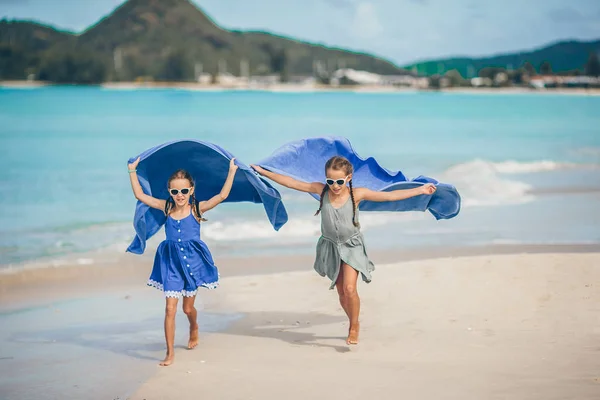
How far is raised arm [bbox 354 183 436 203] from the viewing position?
677cm

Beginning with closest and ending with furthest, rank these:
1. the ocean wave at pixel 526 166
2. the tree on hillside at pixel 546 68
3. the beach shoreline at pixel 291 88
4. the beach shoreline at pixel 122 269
→ the beach shoreline at pixel 122 269 → the ocean wave at pixel 526 166 → the beach shoreline at pixel 291 88 → the tree on hillside at pixel 546 68

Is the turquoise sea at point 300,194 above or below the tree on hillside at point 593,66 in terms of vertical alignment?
below

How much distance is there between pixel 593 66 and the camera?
12288 cm

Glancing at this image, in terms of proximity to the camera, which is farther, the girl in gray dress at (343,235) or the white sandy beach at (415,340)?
the girl in gray dress at (343,235)

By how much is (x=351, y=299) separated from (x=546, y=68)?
136m

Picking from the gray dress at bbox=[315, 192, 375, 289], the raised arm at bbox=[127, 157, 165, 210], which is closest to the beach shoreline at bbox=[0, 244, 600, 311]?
the raised arm at bbox=[127, 157, 165, 210]

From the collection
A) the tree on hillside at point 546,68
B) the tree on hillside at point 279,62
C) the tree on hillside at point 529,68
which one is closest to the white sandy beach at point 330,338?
the tree on hillside at point 529,68

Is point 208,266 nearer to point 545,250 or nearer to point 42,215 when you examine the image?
point 545,250

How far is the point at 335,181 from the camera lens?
651 centimetres

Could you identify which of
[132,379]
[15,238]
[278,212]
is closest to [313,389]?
[132,379]

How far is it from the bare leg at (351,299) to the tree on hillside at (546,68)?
13512cm

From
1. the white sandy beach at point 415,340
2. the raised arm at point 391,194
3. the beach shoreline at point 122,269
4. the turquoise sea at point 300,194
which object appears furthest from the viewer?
the turquoise sea at point 300,194

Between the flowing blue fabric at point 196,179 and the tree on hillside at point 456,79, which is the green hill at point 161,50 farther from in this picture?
the flowing blue fabric at point 196,179

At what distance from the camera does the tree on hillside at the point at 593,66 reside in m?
122
